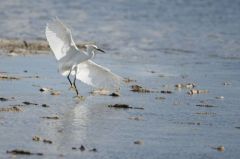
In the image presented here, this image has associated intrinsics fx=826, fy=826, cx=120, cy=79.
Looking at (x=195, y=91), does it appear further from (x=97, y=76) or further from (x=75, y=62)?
(x=75, y=62)

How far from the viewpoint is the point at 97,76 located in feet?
42.6

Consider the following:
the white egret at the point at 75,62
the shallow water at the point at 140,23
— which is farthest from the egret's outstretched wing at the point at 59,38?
the shallow water at the point at 140,23

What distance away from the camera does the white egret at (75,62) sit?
12.7 metres

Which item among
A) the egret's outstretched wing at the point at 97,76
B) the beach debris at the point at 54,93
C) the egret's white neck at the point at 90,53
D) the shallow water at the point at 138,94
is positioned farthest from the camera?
the egret's white neck at the point at 90,53

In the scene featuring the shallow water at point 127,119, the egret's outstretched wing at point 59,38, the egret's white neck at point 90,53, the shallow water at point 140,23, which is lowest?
the shallow water at point 127,119

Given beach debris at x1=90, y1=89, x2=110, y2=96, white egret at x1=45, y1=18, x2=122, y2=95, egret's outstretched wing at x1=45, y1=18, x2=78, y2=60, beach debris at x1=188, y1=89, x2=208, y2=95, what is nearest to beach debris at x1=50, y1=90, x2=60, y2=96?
white egret at x1=45, y1=18, x2=122, y2=95

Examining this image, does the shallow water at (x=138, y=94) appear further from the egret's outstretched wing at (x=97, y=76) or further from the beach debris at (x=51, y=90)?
the egret's outstretched wing at (x=97, y=76)

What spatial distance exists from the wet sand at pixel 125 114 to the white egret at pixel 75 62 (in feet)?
0.81

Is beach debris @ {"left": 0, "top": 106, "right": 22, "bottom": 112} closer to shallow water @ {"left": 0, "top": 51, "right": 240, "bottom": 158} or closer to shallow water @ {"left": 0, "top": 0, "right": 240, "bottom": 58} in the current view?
shallow water @ {"left": 0, "top": 51, "right": 240, "bottom": 158}

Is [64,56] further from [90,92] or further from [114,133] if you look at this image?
[114,133]

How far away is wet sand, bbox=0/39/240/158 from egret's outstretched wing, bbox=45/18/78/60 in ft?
1.95

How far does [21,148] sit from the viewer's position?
27.2ft

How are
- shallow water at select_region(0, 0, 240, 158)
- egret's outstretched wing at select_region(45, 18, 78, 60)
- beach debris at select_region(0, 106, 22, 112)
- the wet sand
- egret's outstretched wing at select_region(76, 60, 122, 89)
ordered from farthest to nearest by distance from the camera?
egret's outstretched wing at select_region(76, 60, 122, 89), egret's outstretched wing at select_region(45, 18, 78, 60), beach debris at select_region(0, 106, 22, 112), shallow water at select_region(0, 0, 240, 158), the wet sand

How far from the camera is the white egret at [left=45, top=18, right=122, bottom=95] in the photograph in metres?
12.7
